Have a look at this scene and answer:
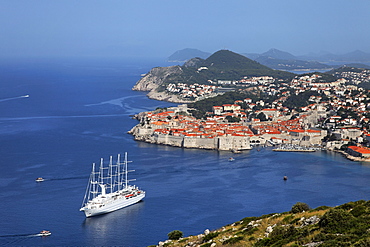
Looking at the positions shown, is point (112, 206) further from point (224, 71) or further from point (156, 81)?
point (224, 71)

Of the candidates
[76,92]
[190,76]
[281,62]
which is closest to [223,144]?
[76,92]

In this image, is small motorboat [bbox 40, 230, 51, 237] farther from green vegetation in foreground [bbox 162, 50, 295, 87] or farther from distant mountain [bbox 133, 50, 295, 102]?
green vegetation in foreground [bbox 162, 50, 295, 87]

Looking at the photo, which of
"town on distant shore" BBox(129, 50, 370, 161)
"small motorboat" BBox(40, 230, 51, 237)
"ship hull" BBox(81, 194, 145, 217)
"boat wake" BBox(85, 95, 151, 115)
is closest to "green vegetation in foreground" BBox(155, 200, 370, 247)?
"small motorboat" BBox(40, 230, 51, 237)

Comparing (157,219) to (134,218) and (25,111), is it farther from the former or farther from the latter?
(25,111)

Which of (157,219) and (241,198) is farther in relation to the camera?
(241,198)

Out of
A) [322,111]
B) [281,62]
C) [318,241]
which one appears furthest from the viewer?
[281,62]

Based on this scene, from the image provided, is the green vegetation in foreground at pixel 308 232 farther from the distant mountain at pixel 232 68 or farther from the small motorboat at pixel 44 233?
the distant mountain at pixel 232 68

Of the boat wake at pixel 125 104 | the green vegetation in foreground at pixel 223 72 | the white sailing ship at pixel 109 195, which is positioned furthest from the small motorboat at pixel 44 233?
the green vegetation in foreground at pixel 223 72

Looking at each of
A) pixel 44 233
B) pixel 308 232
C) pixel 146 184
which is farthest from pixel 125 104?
pixel 308 232
